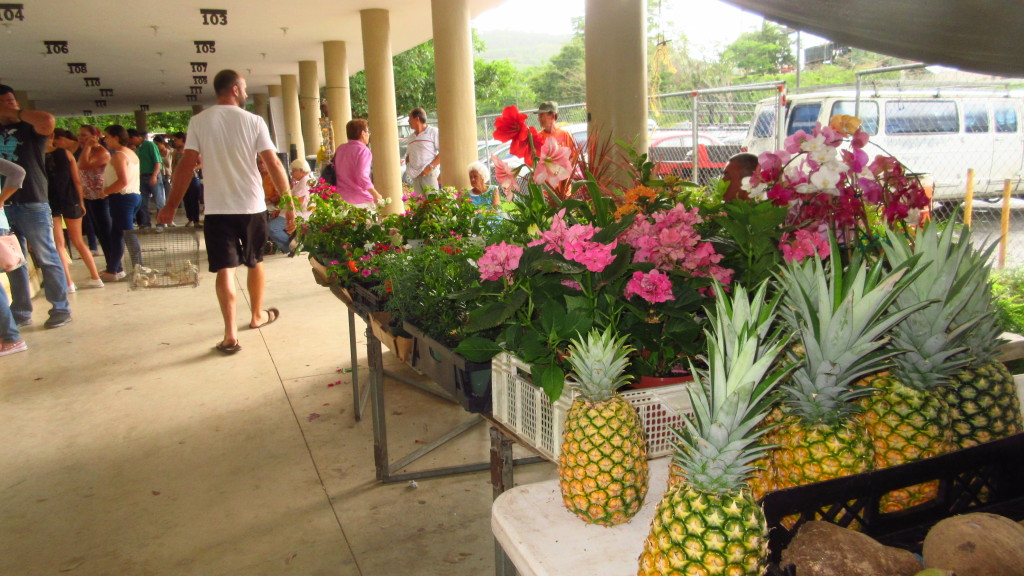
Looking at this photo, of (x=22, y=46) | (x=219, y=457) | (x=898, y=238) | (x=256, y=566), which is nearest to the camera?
(x=898, y=238)

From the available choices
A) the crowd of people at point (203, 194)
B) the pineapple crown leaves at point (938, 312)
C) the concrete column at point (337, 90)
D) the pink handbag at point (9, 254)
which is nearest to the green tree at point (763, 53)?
the concrete column at point (337, 90)

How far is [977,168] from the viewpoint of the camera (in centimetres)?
973

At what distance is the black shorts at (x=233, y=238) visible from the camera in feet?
16.9

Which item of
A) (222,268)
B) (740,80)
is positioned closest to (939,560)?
(222,268)

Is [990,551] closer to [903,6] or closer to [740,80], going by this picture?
[903,6]

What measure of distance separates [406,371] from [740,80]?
102ft

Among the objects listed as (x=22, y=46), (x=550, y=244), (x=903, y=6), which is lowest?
(x=550, y=244)

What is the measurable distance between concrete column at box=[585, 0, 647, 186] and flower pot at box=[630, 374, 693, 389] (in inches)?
135

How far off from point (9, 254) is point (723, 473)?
Answer: 206 inches

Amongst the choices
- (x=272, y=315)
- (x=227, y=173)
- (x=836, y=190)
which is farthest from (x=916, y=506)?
(x=272, y=315)

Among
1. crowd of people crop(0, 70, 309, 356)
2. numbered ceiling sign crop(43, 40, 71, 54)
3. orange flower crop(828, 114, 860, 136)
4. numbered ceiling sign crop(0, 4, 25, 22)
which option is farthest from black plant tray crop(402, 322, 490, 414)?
numbered ceiling sign crop(43, 40, 71, 54)

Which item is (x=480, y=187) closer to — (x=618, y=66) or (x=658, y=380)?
(x=618, y=66)

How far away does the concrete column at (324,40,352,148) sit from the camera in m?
14.8

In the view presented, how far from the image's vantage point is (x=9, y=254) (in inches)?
187
